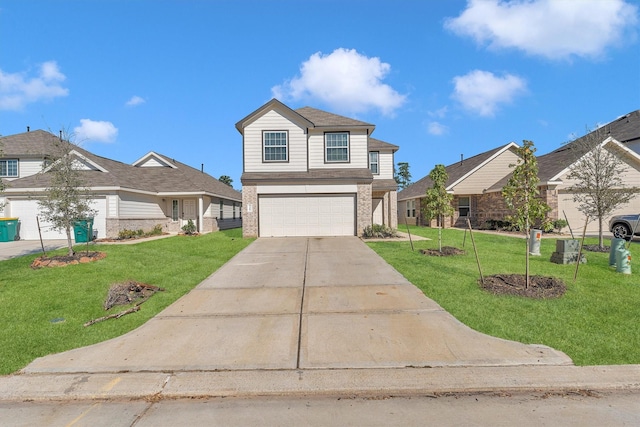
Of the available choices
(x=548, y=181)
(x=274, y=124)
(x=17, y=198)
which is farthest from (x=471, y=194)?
(x=17, y=198)

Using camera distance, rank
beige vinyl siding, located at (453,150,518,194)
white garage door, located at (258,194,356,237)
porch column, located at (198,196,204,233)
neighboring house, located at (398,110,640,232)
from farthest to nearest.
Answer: beige vinyl siding, located at (453,150,518,194) < porch column, located at (198,196,204,233) < neighboring house, located at (398,110,640,232) < white garage door, located at (258,194,356,237)

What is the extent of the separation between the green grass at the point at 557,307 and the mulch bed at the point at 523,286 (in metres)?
0.19

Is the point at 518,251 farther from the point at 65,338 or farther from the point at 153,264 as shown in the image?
the point at 65,338

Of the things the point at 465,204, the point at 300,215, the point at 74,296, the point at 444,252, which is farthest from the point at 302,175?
the point at 465,204

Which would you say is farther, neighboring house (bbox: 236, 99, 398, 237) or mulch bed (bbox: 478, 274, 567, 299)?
neighboring house (bbox: 236, 99, 398, 237)

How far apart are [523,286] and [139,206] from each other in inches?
787

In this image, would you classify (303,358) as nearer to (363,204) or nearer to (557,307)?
(557,307)

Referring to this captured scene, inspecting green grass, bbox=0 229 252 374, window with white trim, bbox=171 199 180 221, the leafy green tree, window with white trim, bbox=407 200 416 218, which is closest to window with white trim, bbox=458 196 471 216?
window with white trim, bbox=407 200 416 218

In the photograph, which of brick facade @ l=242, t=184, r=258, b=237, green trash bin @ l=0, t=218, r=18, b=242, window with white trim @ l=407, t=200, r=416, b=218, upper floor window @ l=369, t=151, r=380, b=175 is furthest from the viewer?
window with white trim @ l=407, t=200, r=416, b=218

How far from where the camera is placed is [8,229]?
1752 cm

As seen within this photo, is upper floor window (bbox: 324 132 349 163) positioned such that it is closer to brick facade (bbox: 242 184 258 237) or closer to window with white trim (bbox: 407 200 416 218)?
brick facade (bbox: 242 184 258 237)

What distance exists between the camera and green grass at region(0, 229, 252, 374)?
4.93 m

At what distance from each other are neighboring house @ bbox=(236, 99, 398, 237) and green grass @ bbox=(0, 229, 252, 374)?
5.96 metres

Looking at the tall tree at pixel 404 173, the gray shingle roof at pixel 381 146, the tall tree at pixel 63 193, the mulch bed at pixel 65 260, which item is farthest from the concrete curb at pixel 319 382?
the tall tree at pixel 404 173
